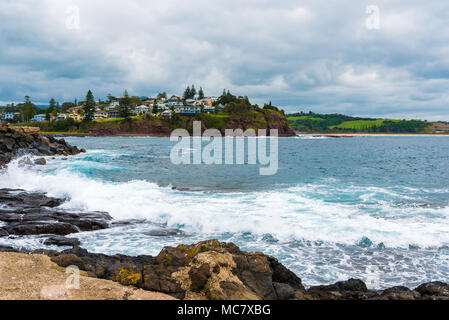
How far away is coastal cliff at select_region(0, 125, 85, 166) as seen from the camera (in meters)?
40.5

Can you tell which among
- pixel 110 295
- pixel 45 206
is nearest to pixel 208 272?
pixel 110 295

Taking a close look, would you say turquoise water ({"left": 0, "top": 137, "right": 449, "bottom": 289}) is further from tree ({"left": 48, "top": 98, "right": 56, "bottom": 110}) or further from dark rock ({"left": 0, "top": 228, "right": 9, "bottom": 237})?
tree ({"left": 48, "top": 98, "right": 56, "bottom": 110})

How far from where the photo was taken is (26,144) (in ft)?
148

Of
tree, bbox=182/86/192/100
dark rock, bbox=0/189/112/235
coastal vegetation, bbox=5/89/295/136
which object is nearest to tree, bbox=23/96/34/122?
coastal vegetation, bbox=5/89/295/136

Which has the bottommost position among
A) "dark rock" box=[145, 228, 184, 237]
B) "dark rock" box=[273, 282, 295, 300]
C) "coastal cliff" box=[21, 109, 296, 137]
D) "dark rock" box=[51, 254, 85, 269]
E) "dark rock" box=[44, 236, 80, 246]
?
"dark rock" box=[145, 228, 184, 237]

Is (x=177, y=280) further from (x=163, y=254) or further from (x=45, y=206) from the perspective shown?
(x=45, y=206)

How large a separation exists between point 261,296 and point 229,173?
25.3 meters

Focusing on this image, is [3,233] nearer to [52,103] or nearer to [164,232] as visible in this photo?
[164,232]

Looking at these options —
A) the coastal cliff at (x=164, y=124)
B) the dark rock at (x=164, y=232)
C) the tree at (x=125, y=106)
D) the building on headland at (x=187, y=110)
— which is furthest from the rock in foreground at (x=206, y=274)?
the building on headland at (x=187, y=110)

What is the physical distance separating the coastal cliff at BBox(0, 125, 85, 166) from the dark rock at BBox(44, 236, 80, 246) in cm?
3105

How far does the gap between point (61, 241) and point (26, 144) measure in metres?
41.4

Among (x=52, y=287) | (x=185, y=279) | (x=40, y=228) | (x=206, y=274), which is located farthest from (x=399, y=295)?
(x=40, y=228)

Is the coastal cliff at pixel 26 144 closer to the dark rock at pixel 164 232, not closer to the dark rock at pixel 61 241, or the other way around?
the dark rock at pixel 61 241

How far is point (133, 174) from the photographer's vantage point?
2939cm
